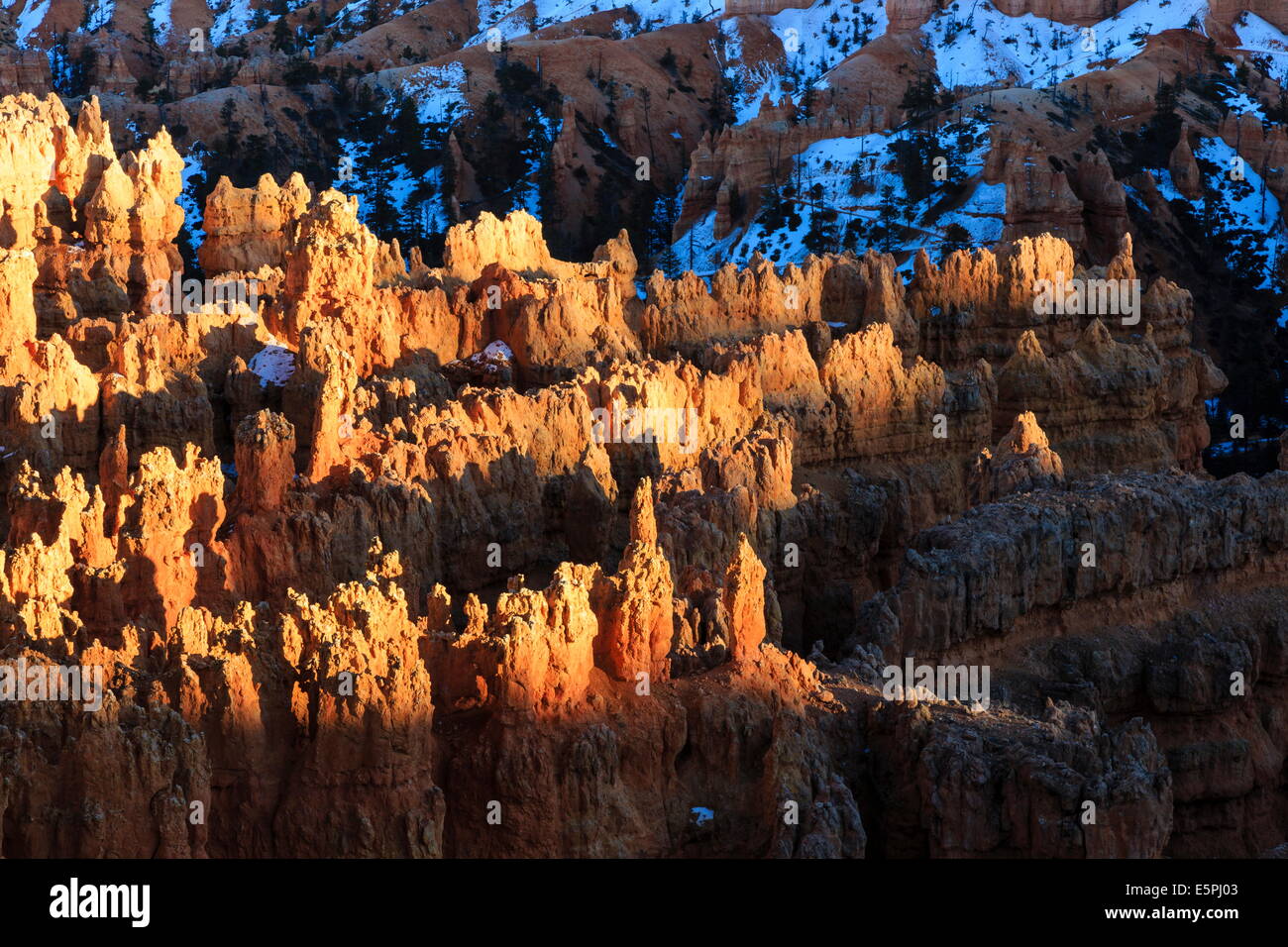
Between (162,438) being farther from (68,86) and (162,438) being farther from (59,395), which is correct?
(68,86)

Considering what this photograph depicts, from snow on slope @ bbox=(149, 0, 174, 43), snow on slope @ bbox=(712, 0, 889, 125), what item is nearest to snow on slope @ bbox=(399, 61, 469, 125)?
snow on slope @ bbox=(712, 0, 889, 125)

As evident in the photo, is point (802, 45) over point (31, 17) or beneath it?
beneath

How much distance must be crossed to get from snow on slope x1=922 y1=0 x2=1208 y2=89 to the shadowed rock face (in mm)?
70696

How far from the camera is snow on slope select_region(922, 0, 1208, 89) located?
432 feet

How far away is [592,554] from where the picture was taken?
1486 inches

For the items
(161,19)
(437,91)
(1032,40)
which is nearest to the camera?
(437,91)

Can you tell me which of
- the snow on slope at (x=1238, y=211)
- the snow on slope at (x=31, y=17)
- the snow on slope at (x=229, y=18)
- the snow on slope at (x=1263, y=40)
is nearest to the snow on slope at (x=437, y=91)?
the snow on slope at (x=229, y=18)

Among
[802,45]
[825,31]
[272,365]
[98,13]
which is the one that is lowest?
[272,365]

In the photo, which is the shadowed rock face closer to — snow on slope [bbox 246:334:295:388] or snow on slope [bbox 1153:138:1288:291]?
snow on slope [bbox 246:334:295:388]

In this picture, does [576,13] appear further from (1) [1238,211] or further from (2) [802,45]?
(1) [1238,211]

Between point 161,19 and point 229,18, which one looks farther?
point 229,18

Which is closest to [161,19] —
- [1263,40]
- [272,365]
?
[1263,40]

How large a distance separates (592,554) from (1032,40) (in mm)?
110217

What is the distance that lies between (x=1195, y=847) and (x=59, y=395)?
69.2ft
